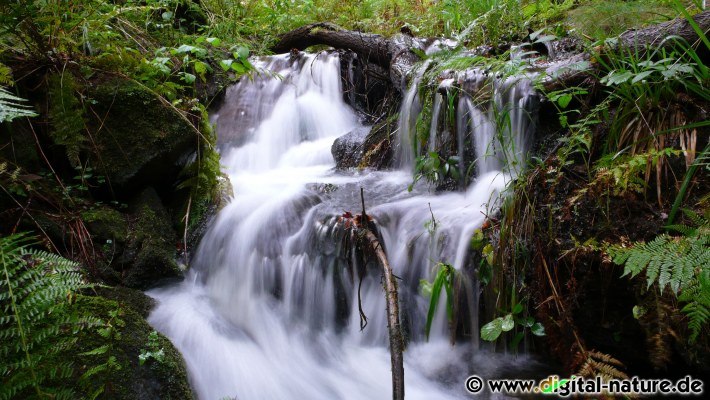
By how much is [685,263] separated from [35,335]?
2561mm

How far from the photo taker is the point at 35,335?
1609 mm

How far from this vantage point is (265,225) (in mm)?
3678

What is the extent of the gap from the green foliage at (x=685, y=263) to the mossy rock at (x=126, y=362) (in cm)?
213

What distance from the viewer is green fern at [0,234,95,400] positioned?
5.00 feet

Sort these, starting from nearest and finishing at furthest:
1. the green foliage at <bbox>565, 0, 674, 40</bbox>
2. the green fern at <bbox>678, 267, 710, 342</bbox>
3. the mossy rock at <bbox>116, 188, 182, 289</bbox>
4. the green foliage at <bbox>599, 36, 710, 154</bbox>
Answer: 1. the green fern at <bbox>678, 267, 710, 342</bbox>
2. the green foliage at <bbox>599, 36, 710, 154</bbox>
3. the mossy rock at <bbox>116, 188, 182, 289</bbox>
4. the green foliage at <bbox>565, 0, 674, 40</bbox>

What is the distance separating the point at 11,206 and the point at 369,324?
2.67 metres

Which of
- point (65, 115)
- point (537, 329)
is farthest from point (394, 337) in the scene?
→ point (65, 115)

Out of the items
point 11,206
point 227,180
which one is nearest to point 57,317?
point 11,206

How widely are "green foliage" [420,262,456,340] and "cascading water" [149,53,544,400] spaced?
16 centimetres

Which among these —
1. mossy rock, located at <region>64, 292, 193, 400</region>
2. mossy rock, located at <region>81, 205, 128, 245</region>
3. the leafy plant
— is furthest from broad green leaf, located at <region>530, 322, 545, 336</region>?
mossy rock, located at <region>81, 205, 128, 245</region>

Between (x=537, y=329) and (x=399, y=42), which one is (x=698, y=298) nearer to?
(x=537, y=329)

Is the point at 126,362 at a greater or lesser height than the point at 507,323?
greater

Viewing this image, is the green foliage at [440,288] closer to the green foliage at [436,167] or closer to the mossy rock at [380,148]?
the green foliage at [436,167]

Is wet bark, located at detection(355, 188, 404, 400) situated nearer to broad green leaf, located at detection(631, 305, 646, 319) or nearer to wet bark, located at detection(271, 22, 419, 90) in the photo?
broad green leaf, located at detection(631, 305, 646, 319)
